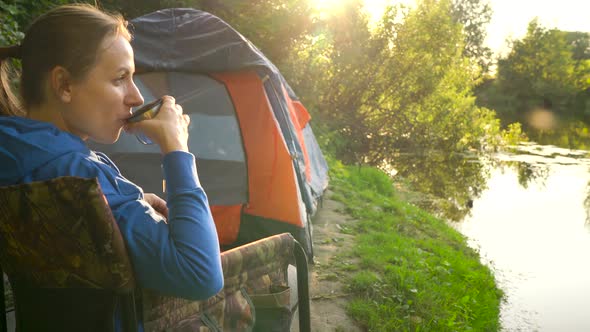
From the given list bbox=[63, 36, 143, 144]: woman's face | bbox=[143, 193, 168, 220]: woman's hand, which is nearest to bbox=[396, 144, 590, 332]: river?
bbox=[143, 193, 168, 220]: woman's hand

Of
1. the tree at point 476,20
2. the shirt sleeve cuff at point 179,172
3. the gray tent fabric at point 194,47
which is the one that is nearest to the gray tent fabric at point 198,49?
the gray tent fabric at point 194,47

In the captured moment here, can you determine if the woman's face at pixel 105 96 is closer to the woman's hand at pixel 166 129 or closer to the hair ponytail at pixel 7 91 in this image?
the woman's hand at pixel 166 129

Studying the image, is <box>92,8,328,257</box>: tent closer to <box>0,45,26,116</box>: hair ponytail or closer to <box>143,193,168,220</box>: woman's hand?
<box>143,193,168,220</box>: woman's hand

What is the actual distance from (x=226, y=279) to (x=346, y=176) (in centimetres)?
738

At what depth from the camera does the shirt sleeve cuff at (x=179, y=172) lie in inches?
44.6

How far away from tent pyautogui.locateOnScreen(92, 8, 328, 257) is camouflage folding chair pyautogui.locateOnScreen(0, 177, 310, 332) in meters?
2.90

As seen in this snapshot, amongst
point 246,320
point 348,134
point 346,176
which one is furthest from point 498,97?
point 246,320

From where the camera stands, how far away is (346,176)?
858cm

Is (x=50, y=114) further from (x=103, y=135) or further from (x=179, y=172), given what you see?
(x=179, y=172)

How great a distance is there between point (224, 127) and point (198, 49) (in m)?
0.64

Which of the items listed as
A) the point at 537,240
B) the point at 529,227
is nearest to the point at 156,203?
Result: the point at 537,240

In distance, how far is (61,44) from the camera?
1151 millimetres

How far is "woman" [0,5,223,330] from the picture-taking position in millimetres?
1056

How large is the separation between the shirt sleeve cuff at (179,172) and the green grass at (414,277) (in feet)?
8.01
